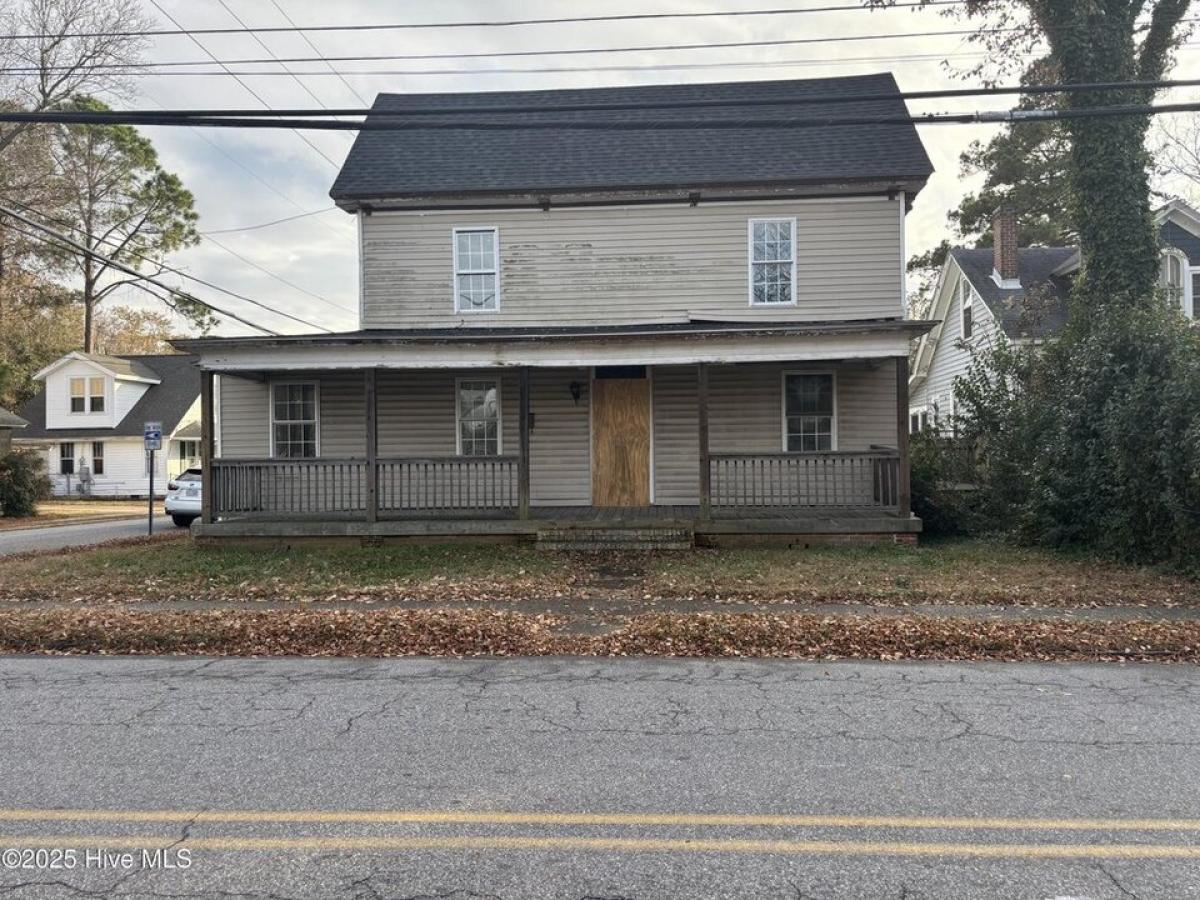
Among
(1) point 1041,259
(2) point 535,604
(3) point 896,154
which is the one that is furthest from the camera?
(1) point 1041,259

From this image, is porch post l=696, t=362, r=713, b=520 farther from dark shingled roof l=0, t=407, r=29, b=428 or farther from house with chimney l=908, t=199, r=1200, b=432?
dark shingled roof l=0, t=407, r=29, b=428

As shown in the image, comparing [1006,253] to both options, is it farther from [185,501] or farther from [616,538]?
[185,501]

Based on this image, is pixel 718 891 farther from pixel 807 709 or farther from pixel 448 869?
pixel 807 709

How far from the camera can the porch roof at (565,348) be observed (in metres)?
11.7

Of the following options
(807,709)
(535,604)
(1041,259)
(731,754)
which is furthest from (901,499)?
(1041,259)

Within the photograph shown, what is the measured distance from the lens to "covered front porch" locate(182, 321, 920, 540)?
1350 cm

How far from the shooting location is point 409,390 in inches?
575

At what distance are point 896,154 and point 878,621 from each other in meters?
10.5

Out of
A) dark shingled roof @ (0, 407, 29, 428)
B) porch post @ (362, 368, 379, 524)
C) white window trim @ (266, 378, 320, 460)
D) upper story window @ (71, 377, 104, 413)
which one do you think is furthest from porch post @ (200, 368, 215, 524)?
upper story window @ (71, 377, 104, 413)

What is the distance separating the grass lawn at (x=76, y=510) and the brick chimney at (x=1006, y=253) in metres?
28.1

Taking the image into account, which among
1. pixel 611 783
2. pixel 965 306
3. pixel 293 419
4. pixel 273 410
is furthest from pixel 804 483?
pixel 965 306

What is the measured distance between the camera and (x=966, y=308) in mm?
24672

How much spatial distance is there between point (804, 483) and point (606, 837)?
446 inches

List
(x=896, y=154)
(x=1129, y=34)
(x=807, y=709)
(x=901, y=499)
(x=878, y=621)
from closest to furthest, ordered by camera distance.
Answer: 1. (x=807, y=709)
2. (x=878, y=621)
3. (x=901, y=499)
4. (x=1129, y=34)
5. (x=896, y=154)
